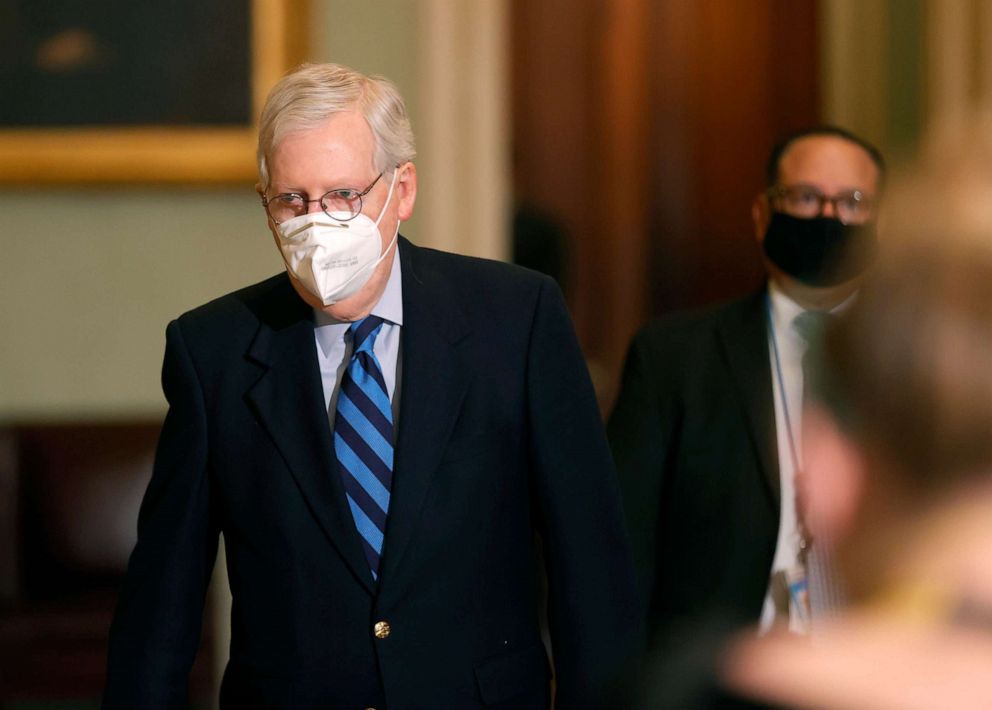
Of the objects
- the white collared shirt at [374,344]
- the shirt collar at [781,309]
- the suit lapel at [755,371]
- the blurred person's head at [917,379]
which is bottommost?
the suit lapel at [755,371]

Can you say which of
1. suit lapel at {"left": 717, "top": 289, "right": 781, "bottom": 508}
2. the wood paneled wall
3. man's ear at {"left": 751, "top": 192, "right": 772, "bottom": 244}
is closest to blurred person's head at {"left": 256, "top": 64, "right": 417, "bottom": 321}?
suit lapel at {"left": 717, "top": 289, "right": 781, "bottom": 508}

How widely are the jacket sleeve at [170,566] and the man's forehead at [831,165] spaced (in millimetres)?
1566

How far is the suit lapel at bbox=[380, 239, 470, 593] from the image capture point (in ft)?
6.50

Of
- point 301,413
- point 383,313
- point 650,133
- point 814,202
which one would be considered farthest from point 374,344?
point 650,133

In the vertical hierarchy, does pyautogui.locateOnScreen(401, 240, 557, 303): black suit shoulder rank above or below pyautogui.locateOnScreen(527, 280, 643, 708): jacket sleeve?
above

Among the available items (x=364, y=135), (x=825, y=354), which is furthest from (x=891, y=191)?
(x=364, y=135)

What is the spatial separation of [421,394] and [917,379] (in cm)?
154

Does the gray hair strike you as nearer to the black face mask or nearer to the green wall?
the black face mask

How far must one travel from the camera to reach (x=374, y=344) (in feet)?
6.95

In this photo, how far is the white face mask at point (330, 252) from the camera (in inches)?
78.2

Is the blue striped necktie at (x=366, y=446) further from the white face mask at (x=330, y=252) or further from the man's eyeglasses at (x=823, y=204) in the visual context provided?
the man's eyeglasses at (x=823, y=204)

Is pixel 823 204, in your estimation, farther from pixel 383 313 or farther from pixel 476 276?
pixel 383 313

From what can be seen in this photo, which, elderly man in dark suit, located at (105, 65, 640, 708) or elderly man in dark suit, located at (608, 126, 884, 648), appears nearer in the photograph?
elderly man in dark suit, located at (105, 65, 640, 708)

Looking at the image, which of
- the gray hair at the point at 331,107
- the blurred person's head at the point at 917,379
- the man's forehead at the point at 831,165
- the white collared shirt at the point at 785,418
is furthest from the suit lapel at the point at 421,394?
the blurred person's head at the point at 917,379
